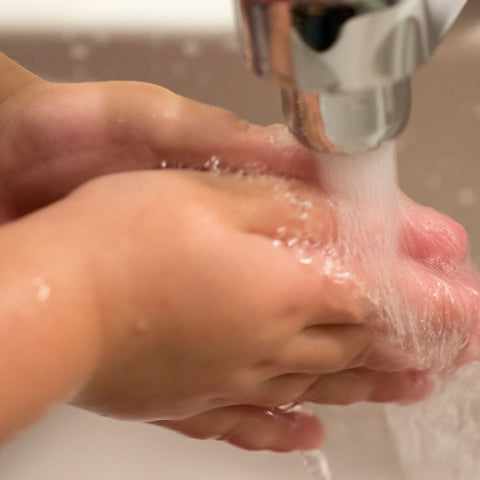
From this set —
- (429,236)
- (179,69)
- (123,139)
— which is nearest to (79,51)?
(179,69)

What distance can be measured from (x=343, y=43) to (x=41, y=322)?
0.15m

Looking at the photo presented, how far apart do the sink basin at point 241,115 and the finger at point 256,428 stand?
0.13 metres

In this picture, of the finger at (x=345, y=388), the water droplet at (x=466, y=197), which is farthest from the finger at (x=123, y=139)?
the water droplet at (x=466, y=197)

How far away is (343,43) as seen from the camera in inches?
9.3

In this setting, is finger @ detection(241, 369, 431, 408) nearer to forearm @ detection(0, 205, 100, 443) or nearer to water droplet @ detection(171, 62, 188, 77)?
forearm @ detection(0, 205, 100, 443)

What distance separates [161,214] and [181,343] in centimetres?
6

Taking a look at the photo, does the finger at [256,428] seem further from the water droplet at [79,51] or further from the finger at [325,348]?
the water droplet at [79,51]

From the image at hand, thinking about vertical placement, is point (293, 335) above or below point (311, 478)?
above

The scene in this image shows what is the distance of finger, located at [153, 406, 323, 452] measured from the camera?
18.1 inches

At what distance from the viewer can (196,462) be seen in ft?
2.18

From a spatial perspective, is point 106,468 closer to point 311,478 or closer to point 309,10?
point 311,478

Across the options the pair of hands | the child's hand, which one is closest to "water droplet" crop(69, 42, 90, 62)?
the pair of hands

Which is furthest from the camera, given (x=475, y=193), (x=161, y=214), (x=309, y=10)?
(x=475, y=193)

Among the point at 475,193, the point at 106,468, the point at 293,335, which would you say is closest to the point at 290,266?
the point at 293,335
